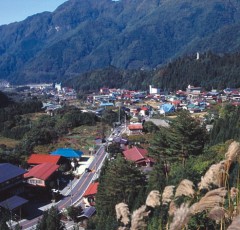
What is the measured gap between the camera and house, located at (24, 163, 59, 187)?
64.1ft

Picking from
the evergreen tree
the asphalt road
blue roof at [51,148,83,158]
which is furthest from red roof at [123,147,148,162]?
the evergreen tree

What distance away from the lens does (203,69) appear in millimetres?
73625

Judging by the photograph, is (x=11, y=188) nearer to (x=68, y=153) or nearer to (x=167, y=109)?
(x=68, y=153)

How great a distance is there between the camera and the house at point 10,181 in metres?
17.3

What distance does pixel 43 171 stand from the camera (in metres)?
20.5

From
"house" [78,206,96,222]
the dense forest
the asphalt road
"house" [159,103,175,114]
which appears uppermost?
the dense forest

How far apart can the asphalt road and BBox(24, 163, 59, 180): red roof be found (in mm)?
1382

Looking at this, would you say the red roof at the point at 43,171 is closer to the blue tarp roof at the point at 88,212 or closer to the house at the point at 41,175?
the house at the point at 41,175

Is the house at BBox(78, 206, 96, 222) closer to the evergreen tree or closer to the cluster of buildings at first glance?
the evergreen tree

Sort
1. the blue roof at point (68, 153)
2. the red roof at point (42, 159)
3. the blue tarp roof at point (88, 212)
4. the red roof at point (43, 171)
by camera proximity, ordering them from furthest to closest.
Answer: the blue roof at point (68, 153)
the red roof at point (42, 159)
the red roof at point (43, 171)
the blue tarp roof at point (88, 212)

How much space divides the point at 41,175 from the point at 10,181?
2.19 meters

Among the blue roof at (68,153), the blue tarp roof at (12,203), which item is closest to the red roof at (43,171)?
the blue roof at (68,153)

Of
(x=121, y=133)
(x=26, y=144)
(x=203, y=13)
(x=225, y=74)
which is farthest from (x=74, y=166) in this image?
(x=203, y=13)

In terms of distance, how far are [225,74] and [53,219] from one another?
195ft
